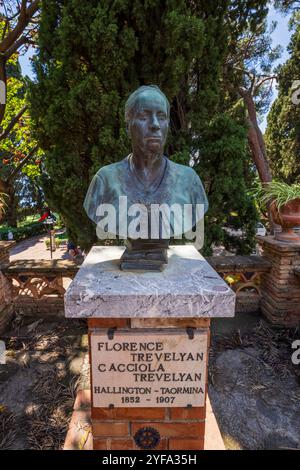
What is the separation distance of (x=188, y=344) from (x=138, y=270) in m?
0.52

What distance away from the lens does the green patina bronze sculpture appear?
1722 mm

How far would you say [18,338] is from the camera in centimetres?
330

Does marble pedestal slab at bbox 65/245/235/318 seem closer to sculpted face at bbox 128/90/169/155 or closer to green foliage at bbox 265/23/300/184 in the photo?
sculpted face at bbox 128/90/169/155

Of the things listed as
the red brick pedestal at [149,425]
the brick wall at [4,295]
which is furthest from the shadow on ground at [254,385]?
the brick wall at [4,295]

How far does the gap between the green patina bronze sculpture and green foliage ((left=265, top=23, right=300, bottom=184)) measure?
460 inches

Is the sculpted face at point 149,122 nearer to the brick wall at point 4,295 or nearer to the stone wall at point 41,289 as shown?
the stone wall at point 41,289

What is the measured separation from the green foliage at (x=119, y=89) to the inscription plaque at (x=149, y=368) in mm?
2515

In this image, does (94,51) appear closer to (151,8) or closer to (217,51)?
(151,8)

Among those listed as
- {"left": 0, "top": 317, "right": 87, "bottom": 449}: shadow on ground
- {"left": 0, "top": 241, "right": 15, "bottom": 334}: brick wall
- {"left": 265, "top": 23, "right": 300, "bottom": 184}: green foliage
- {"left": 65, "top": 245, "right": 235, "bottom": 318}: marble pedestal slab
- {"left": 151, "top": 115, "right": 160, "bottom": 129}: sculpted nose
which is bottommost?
{"left": 0, "top": 317, "right": 87, "bottom": 449}: shadow on ground

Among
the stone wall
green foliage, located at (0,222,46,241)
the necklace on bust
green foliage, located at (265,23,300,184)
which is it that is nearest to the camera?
the necklace on bust

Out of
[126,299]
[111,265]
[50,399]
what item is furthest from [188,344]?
[50,399]

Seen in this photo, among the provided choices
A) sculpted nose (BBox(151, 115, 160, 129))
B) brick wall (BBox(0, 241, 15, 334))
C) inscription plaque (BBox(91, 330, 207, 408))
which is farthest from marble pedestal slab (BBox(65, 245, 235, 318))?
brick wall (BBox(0, 241, 15, 334))

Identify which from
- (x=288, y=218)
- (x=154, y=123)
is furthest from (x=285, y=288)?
(x=154, y=123)
